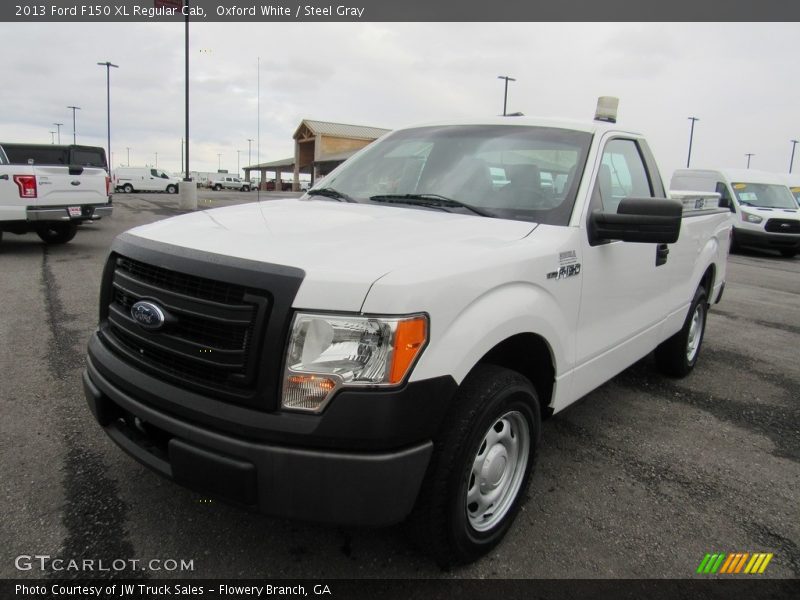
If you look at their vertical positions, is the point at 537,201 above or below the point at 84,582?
above

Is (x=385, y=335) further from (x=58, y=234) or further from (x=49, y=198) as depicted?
(x=58, y=234)

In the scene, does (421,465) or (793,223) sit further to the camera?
(793,223)

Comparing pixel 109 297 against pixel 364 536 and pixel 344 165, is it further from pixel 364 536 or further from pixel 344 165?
pixel 344 165

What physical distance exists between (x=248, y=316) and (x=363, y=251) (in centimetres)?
47

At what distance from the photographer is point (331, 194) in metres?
3.47

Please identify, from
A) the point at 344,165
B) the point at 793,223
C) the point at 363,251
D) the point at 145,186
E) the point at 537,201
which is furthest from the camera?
the point at 145,186

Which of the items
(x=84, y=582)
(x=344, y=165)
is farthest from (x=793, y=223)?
(x=84, y=582)

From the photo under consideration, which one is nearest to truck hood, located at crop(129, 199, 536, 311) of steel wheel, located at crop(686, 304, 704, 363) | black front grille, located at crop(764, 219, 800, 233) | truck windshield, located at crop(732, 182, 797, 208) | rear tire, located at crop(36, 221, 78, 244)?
steel wheel, located at crop(686, 304, 704, 363)

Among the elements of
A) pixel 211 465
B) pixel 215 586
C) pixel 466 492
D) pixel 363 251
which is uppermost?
pixel 363 251

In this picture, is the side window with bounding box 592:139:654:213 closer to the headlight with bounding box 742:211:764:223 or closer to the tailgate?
the tailgate

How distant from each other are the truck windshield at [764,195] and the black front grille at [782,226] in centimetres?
96

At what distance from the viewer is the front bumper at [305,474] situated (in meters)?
1.86

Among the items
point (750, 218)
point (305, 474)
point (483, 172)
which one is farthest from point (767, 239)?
point (305, 474)

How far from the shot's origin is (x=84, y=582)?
2.19 m
